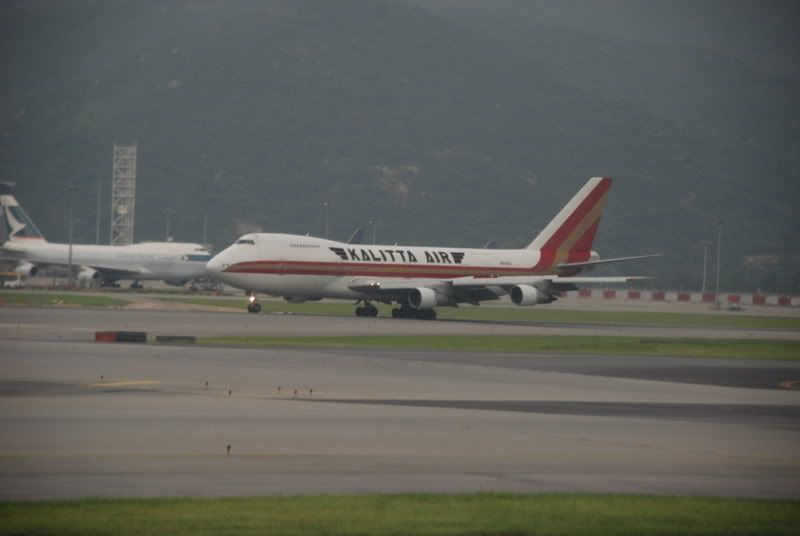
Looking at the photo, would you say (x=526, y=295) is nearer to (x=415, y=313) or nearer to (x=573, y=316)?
(x=415, y=313)

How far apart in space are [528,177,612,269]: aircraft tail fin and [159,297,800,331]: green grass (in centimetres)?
370

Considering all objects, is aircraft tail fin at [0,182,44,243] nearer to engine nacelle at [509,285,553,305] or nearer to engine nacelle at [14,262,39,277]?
engine nacelle at [14,262,39,277]

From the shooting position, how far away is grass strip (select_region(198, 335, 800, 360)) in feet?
153

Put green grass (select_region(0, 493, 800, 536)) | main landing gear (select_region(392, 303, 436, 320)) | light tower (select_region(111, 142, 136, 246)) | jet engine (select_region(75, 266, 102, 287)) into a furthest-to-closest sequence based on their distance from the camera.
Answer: light tower (select_region(111, 142, 136, 246))
jet engine (select_region(75, 266, 102, 287))
main landing gear (select_region(392, 303, 436, 320))
green grass (select_region(0, 493, 800, 536))

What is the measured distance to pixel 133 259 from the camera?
128 m

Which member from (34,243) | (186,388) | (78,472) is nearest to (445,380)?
(186,388)

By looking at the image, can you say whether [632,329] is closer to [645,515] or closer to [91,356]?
[91,356]

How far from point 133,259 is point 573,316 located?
5916cm

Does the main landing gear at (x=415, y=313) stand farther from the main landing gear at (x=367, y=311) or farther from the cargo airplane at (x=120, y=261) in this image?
the cargo airplane at (x=120, y=261)

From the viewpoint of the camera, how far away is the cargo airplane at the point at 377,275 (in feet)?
229

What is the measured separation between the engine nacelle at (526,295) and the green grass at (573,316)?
159cm

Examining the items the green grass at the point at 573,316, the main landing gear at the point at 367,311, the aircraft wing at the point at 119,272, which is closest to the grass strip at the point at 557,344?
the green grass at the point at 573,316

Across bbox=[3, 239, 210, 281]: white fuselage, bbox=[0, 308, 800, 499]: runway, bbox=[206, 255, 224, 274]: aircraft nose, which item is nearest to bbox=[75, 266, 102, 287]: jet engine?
bbox=[3, 239, 210, 281]: white fuselage

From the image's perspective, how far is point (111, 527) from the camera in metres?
14.1
